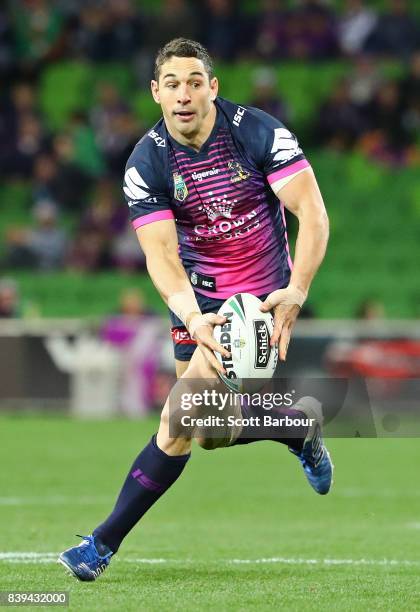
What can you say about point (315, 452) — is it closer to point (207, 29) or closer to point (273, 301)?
point (273, 301)

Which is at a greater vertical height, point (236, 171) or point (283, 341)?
point (236, 171)

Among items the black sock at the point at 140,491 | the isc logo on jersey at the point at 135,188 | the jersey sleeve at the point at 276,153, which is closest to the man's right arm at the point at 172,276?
the isc logo on jersey at the point at 135,188

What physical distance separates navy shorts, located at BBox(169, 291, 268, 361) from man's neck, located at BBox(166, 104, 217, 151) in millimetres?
693

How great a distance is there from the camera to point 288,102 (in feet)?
64.5

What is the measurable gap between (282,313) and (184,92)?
99cm

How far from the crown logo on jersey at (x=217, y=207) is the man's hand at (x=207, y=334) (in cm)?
58

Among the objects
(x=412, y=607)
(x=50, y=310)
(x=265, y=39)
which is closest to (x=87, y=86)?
(x=265, y=39)

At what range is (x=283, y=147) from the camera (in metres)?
5.94

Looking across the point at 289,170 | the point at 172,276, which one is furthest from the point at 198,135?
the point at 172,276

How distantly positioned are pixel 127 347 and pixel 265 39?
6.22 meters

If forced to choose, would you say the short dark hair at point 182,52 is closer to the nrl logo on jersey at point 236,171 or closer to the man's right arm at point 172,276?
the nrl logo on jersey at point 236,171

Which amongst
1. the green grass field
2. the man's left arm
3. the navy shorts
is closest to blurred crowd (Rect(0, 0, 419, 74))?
the green grass field

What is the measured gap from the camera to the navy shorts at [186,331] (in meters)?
6.22

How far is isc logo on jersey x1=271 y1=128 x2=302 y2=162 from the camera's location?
19.5 ft
